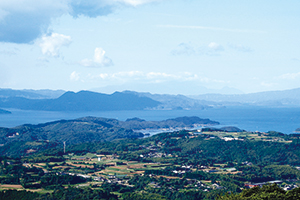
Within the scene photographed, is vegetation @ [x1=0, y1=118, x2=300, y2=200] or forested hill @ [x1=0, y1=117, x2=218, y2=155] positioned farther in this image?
forested hill @ [x1=0, y1=117, x2=218, y2=155]

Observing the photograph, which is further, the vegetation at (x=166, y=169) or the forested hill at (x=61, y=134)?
the forested hill at (x=61, y=134)

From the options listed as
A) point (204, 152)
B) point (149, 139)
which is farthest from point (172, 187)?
point (149, 139)

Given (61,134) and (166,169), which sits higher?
(61,134)

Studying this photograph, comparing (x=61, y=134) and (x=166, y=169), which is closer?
(x=166, y=169)

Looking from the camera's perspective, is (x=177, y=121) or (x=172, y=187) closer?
(x=172, y=187)

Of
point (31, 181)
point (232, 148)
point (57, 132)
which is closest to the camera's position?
point (31, 181)

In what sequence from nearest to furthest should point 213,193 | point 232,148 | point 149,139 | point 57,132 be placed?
point 213,193 < point 232,148 < point 149,139 < point 57,132

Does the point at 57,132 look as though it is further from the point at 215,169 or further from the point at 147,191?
the point at 147,191

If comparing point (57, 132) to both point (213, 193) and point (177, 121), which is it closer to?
point (177, 121)
